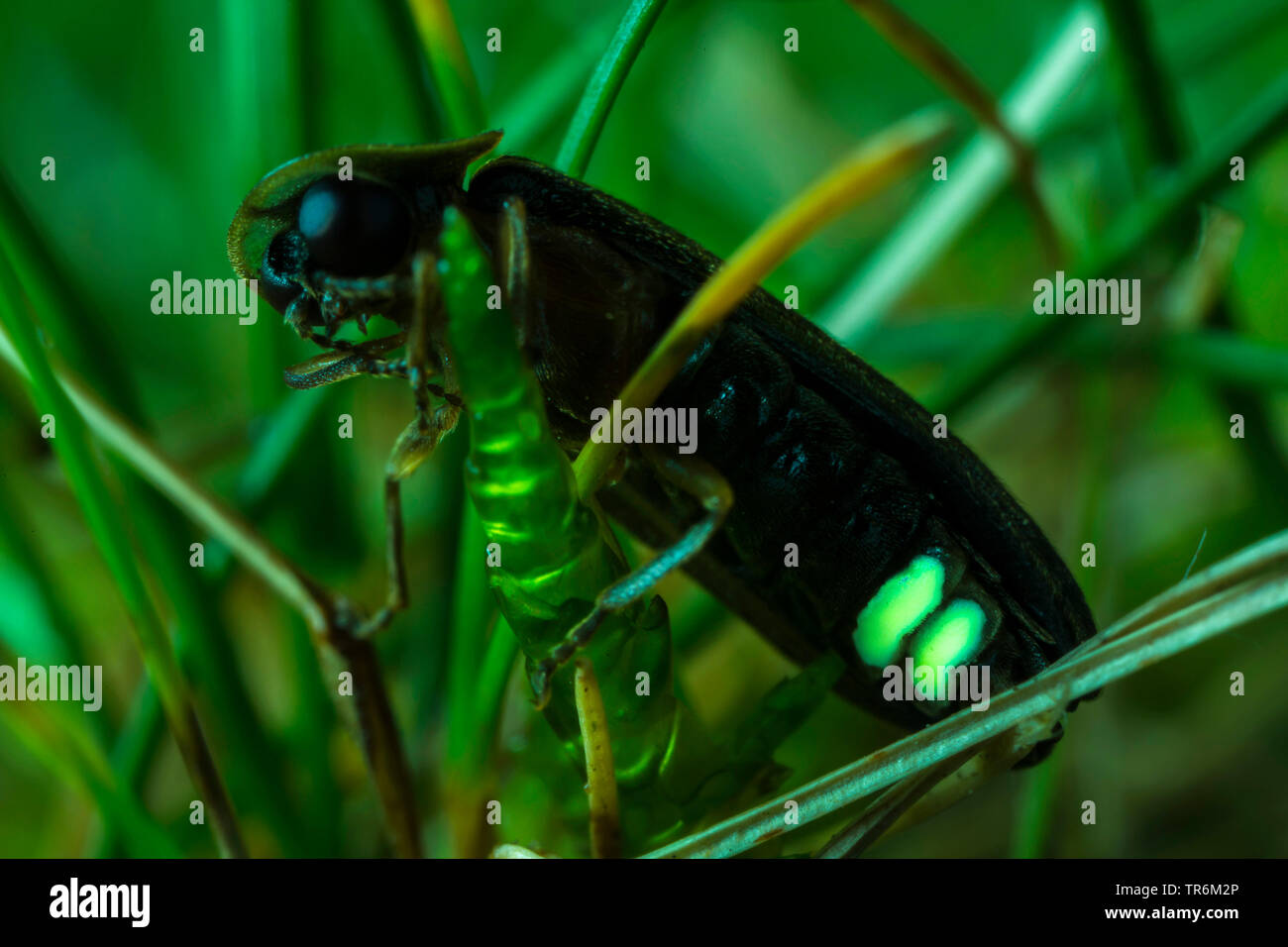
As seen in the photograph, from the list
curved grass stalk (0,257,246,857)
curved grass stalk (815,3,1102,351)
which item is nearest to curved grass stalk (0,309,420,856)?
curved grass stalk (0,257,246,857)

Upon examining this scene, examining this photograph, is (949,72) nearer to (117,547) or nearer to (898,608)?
(898,608)

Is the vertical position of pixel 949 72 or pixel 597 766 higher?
pixel 949 72

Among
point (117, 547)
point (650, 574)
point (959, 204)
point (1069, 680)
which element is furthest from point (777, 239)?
point (959, 204)

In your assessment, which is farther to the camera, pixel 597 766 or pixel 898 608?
pixel 898 608

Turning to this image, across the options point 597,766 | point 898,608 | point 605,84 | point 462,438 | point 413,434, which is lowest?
point 597,766

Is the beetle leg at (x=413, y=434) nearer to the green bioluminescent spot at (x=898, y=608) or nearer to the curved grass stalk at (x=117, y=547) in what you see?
the curved grass stalk at (x=117, y=547)

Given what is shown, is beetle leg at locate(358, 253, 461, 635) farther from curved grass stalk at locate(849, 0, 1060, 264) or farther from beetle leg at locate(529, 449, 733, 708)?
curved grass stalk at locate(849, 0, 1060, 264)
